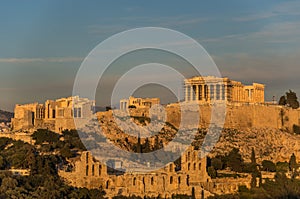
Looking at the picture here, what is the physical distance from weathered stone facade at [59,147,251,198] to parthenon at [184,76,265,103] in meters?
19.6

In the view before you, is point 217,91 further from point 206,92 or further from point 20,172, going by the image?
point 20,172

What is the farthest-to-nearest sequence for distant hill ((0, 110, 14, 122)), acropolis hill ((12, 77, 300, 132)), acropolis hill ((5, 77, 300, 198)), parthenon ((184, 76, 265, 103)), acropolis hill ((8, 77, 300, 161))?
distant hill ((0, 110, 14, 122)) < parthenon ((184, 76, 265, 103)) < acropolis hill ((12, 77, 300, 132)) < acropolis hill ((8, 77, 300, 161)) < acropolis hill ((5, 77, 300, 198))

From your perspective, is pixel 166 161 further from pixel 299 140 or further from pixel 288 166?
pixel 299 140

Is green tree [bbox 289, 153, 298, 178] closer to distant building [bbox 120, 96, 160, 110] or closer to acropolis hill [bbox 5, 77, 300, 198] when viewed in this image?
acropolis hill [bbox 5, 77, 300, 198]

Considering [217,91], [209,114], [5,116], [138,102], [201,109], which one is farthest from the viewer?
[5,116]

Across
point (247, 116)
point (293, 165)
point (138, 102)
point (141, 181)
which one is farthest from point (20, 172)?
point (247, 116)

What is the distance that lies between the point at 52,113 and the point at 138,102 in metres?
6.01

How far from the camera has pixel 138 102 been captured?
57.6 m

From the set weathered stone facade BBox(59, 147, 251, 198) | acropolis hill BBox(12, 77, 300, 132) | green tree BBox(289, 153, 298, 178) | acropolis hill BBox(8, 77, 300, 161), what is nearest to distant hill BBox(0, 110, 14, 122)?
acropolis hill BBox(12, 77, 300, 132)

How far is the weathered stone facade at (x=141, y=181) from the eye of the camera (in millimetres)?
36875

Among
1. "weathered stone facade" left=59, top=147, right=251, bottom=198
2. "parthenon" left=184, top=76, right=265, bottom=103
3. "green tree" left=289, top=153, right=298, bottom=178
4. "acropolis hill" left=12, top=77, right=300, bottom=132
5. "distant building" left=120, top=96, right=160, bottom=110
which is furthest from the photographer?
"parthenon" left=184, top=76, right=265, bottom=103

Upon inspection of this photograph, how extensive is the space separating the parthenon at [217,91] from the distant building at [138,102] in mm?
3525

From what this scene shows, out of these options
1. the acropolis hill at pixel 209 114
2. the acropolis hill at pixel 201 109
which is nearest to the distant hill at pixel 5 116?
the acropolis hill at pixel 201 109

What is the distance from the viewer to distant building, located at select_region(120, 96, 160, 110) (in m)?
55.2
